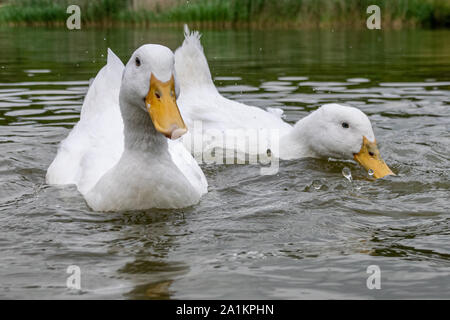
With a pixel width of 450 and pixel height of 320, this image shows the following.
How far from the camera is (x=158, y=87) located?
4.02 m

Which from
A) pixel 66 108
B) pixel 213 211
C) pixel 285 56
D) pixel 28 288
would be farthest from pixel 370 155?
pixel 285 56

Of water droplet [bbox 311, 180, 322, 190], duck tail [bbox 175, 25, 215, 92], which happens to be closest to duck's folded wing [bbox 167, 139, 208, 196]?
water droplet [bbox 311, 180, 322, 190]

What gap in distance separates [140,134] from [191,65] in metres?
2.75

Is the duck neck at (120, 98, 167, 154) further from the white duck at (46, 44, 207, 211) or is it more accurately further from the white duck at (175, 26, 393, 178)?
the white duck at (175, 26, 393, 178)

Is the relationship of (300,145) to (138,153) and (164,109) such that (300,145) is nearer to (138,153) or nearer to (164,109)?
(138,153)

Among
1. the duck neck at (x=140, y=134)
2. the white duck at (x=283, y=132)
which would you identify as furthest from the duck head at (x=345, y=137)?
the duck neck at (x=140, y=134)

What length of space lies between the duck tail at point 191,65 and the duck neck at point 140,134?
2663mm

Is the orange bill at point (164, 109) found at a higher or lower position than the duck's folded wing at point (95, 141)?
higher

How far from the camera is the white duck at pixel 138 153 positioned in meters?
4.01

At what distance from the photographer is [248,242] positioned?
3.93m

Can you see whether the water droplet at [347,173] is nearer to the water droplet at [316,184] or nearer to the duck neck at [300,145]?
the water droplet at [316,184]

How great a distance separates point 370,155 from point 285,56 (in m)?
8.03

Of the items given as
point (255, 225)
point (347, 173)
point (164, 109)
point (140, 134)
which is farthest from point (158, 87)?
point (347, 173)
